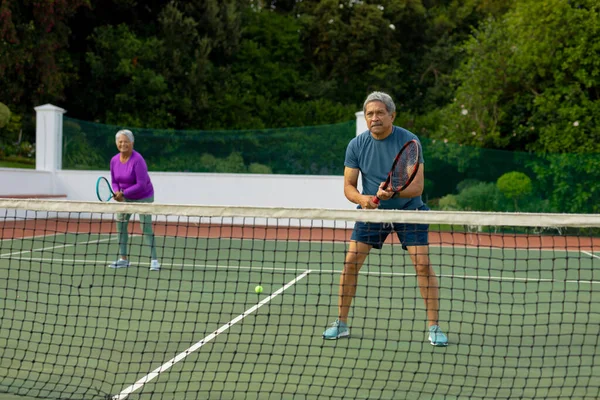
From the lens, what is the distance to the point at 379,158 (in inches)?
191

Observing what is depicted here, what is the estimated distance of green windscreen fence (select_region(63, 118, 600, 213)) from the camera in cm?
1400

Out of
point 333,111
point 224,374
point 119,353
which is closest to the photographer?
point 224,374

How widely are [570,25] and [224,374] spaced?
13.6m

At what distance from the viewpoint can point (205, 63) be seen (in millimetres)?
24312

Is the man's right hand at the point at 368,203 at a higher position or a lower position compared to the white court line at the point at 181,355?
higher

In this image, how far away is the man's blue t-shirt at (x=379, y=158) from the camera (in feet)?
15.8

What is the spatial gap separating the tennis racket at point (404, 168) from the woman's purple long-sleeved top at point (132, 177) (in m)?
3.70

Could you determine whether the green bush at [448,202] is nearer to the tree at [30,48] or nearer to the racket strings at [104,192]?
the racket strings at [104,192]

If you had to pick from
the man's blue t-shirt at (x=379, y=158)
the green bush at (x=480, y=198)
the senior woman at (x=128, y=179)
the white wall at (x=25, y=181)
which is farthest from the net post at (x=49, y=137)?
the man's blue t-shirt at (x=379, y=158)

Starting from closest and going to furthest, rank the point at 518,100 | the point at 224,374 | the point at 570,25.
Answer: the point at 224,374 → the point at 570,25 → the point at 518,100

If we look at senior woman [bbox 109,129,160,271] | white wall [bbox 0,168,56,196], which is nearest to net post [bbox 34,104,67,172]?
white wall [bbox 0,168,56,196]

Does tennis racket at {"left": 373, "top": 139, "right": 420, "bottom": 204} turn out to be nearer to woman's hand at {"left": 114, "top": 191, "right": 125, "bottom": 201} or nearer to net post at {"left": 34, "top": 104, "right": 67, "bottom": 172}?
woman's hand at {"left": 114, "top": 191, "right": 125, "bottom": 201}

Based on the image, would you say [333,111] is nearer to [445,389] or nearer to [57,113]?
[57,113]

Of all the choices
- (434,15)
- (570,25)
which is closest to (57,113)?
(570,25)
